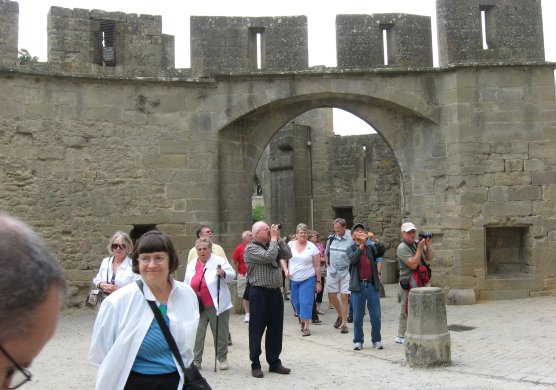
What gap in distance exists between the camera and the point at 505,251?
10945mm

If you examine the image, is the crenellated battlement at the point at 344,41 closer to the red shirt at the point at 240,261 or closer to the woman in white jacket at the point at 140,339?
the red shirt at the point at 240,261

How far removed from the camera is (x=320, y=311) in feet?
33.5

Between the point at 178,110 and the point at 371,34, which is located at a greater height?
the point at 371,34

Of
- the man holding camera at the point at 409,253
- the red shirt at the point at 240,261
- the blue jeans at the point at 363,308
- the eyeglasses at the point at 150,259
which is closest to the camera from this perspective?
the eyeglasses at the point at 150,259

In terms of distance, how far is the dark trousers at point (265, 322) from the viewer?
5.86 metres

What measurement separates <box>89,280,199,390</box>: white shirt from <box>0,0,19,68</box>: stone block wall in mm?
8394

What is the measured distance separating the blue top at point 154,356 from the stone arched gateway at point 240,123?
7648 millimetres

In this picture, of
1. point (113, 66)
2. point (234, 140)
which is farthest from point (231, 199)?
point (113, 66)

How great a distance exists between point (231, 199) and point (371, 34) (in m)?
4.34

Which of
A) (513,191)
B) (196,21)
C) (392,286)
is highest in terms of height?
(196,21)

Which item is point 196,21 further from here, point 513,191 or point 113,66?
point 513,191

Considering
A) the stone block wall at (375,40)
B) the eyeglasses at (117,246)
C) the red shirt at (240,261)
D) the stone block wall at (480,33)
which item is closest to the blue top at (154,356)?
the eyeglasses at (117,246)

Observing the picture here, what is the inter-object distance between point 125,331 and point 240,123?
858 cm

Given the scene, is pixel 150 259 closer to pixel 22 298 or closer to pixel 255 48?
pixel 22 298
